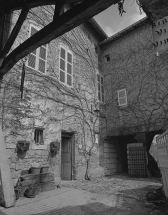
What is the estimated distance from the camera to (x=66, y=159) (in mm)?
7242

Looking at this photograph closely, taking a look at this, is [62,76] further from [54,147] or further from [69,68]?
[54,147]

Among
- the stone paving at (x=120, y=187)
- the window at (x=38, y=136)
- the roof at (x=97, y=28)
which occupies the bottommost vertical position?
the stone paving at (x=120, y=187)

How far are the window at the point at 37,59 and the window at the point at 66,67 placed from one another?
2.96 feet

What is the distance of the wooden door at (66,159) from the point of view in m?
7.09

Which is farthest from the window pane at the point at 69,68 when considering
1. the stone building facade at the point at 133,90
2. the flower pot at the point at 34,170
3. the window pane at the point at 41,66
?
the flower pot at the point at 34,170

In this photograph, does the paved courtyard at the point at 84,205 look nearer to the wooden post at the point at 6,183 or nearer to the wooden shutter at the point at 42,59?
the wooden post at the point at 6,183

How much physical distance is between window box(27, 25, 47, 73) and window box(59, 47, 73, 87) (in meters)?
0.90

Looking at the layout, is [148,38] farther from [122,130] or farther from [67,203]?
[67,203]

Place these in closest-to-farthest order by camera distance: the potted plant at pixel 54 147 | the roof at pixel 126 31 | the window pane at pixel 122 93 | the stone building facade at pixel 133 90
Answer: the potted plant at pixel 54 147
the stone building facade at pixel 133 90
the roof at pixel 126 31
the window pane at pixel 122 93

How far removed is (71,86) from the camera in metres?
7.87

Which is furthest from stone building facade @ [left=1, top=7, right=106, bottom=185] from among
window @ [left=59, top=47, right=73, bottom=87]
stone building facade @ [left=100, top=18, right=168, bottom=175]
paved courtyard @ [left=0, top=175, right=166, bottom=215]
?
paved courtyard @ [left=0, top=175, right=166, bottom=215]

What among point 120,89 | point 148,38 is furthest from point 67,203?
point 148,38

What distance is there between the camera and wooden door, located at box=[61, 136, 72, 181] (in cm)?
709

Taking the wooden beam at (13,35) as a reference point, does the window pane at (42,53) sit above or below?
above
